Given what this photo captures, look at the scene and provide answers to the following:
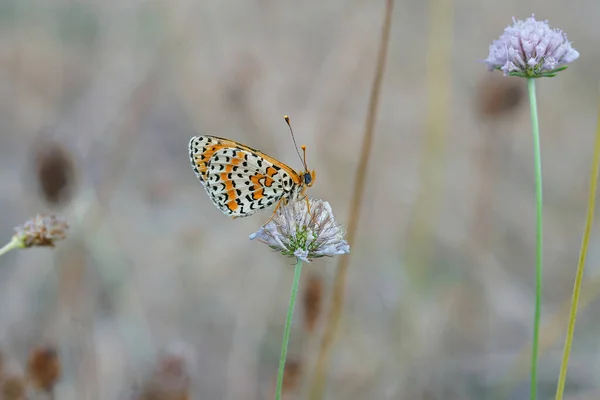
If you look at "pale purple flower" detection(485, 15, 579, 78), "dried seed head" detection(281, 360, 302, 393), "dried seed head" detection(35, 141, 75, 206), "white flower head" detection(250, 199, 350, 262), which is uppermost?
"pale purple flower" detection(485, 15, 579, 78)

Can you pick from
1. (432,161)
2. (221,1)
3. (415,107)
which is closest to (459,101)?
(415,107)

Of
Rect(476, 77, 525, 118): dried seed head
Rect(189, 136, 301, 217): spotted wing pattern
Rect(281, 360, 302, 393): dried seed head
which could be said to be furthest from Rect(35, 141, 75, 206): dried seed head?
Rect(476, 77, 525, 118): dried seed head

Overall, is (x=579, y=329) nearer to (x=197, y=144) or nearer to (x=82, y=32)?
(x=197, y=144)

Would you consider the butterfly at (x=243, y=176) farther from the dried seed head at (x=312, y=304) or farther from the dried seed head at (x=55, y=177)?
the dried seed head at (x=55, y=177)

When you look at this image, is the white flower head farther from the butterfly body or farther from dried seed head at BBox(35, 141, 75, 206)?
dried seed head at BBox(35, 141, 75, 206)

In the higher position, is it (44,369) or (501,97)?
(501,97)

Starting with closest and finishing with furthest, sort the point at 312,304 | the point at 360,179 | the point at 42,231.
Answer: the point at 42,231 → the point at 360,179 → the point at 312,304

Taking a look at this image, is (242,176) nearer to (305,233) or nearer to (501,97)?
(305,233)

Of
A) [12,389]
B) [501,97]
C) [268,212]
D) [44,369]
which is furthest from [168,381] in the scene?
[501,97]
